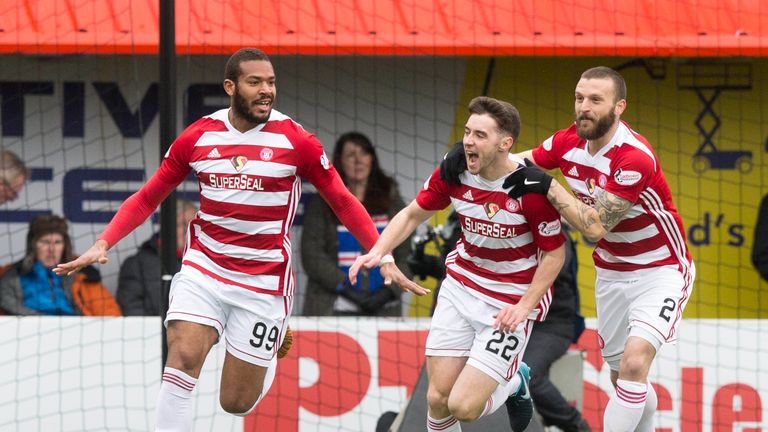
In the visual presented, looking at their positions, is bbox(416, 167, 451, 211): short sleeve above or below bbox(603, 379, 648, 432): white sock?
above

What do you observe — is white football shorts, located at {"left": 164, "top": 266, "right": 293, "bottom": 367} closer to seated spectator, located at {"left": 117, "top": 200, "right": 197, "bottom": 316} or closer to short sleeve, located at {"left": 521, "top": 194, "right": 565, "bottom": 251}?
short sleeve, located at {"left": 521, "top": 194, "right": 565, "bottom": 251}

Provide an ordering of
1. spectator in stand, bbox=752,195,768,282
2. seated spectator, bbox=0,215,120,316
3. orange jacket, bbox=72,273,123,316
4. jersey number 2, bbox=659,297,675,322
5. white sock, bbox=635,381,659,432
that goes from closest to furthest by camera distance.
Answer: jersey number 2, bbox=659,297,675,322 → white sock, bbox=635,381,659,432 → seated spectator, bbox=0,215,120,316 → orange jacket, bbox=72,273,123,316 → spectator in stand, bbox=752,195,768,282

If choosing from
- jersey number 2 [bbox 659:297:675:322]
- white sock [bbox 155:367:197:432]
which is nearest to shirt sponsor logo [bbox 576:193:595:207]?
jersey number 2 [bbox 659:297:675:322]

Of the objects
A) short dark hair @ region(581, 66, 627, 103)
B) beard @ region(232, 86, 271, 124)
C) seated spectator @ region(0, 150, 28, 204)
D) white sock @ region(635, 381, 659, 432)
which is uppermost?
short dark hair @ region(581, 66, 627, 103)

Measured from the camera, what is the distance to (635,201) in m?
5.93

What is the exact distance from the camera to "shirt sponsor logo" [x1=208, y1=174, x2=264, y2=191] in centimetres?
584

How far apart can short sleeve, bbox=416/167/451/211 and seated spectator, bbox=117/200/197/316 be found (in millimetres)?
2503

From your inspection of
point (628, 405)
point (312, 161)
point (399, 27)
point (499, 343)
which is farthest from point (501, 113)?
point (399, 27)

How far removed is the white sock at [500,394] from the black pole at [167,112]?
1657 mm

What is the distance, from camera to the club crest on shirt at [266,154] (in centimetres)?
586

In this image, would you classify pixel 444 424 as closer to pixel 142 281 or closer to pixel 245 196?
pixel 245 196

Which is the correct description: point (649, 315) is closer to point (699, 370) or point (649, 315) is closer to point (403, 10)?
point (699, 370)

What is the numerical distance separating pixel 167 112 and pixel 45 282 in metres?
2.08

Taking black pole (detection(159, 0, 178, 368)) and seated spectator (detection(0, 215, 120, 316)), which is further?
seated spectator (detection(0, 215, 120, 316))
